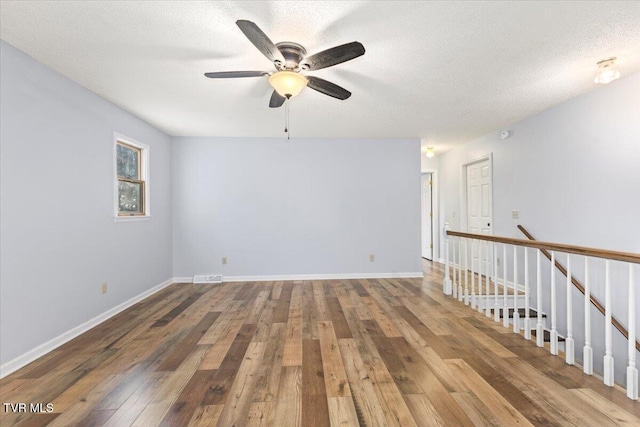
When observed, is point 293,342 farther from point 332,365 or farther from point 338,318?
point 338,318

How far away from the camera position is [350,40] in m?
2.20

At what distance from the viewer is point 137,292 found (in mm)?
3879

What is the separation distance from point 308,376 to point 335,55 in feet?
7.23

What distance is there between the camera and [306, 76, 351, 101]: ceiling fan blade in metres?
2.32

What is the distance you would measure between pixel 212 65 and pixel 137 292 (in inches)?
121

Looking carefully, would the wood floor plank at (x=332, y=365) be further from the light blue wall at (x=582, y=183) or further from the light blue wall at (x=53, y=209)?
Result: the light blue wall at (x=582, y=183)

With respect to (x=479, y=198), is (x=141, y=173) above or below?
above

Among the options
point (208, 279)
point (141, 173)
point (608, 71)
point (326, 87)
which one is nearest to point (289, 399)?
point (326, 87)

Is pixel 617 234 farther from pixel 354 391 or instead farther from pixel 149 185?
pixel 149 185

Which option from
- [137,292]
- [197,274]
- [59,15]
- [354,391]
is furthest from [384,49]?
[197,274]

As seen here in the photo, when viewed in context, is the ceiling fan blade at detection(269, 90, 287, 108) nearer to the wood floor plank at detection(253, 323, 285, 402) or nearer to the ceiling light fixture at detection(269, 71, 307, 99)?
the ceiling light fixture at detection(269, 71, 307, 99)

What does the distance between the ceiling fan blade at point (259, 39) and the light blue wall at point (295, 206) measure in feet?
9.75

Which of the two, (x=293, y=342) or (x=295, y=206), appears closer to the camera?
(x=293, y=342)

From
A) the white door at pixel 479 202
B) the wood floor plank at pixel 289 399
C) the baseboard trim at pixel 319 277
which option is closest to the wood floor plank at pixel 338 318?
the wood floor plank at pixel 289 399
